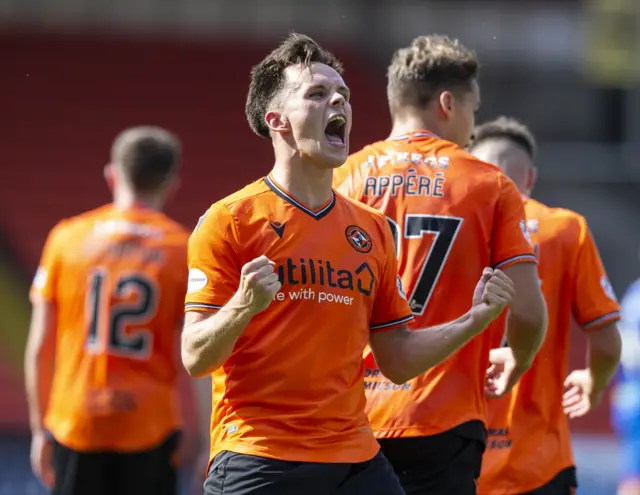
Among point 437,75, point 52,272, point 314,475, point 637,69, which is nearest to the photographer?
point 314,475

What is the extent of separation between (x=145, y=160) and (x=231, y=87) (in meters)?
12.5

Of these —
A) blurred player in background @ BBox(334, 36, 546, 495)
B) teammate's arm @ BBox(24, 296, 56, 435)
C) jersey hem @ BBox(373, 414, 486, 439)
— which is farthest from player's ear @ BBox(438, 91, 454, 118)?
teammate's arm @ BBox(24, 296, 56, 435)

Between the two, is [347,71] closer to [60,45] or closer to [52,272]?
[60,45]

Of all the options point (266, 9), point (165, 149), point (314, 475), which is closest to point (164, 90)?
point (266, 9)

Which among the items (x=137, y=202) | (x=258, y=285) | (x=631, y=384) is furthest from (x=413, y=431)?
(x=631, y=384)

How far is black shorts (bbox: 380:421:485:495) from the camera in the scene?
424 centimetres

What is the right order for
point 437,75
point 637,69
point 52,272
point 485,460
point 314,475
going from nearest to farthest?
point 314,475 < point 437,75 < point 485,460 < point 52,272 < point 637,69

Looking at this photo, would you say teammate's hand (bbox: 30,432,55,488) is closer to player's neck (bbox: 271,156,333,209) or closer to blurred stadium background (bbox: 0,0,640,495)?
player's neck (bbox: 271,156,333,209)

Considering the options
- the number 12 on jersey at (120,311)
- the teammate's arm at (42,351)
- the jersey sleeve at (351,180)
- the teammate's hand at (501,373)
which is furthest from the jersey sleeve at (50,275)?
the teammate's hand at (501,373)

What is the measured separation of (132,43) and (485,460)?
14.5m

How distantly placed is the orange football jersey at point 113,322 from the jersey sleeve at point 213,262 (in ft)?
8.75

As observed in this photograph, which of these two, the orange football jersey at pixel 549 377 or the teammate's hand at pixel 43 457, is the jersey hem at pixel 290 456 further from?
the teammate's hand at pixel 43 457

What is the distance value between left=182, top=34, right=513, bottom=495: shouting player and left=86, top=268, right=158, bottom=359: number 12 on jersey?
8.28ft

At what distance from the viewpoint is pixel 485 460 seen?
491cm
